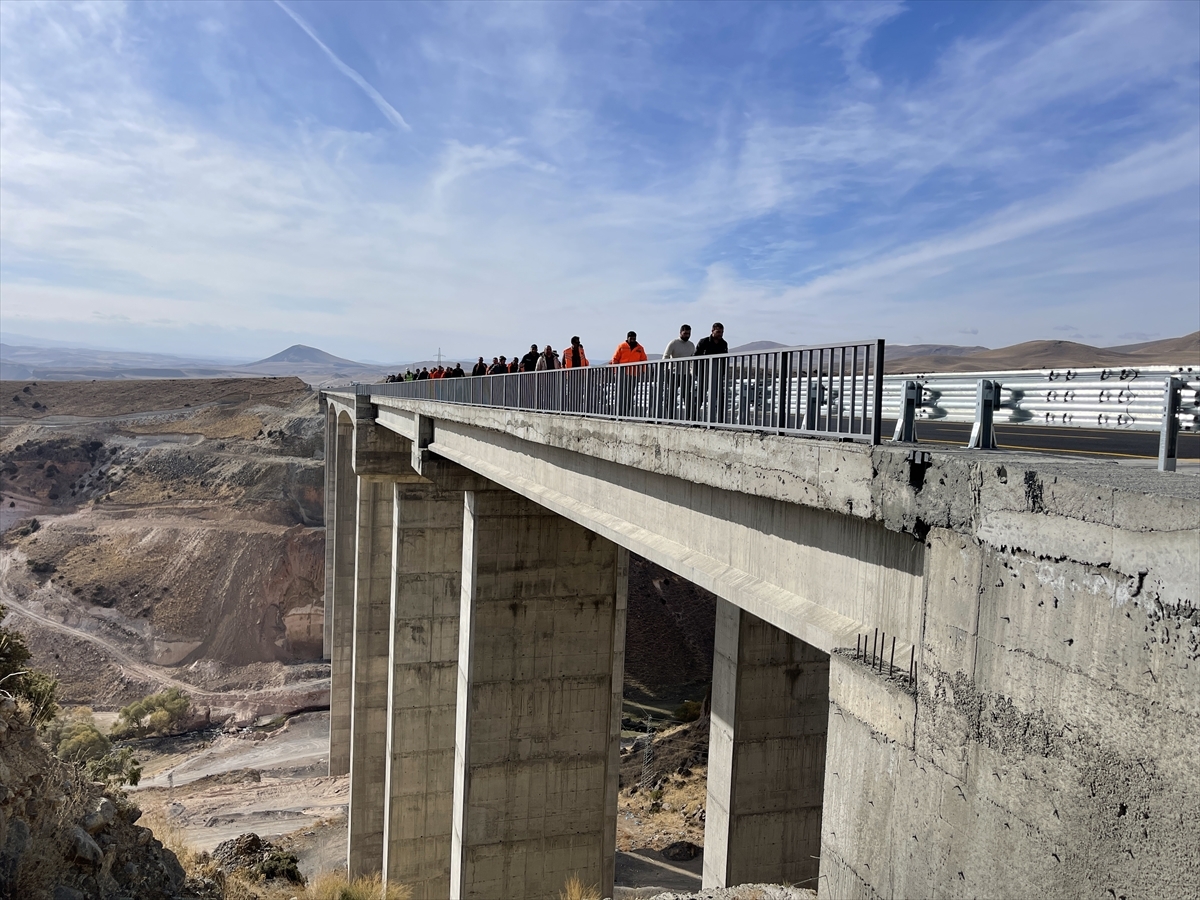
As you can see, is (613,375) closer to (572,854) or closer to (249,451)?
(572,854)

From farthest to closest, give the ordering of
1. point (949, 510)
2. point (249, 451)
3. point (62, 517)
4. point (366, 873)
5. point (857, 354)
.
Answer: point (249, 451), point (62, 517), point (366, 873), point (857, 354), point (949, 510)

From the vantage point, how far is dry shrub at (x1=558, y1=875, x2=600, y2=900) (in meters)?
13.0

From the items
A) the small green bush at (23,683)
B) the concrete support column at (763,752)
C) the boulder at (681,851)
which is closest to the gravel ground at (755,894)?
the concrete support column at (763,752)

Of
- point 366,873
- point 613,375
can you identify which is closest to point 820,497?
point 613,375

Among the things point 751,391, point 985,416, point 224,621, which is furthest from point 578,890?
point 224,621

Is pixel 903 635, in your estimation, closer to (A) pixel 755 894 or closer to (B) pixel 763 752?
(A) pixel 755 894

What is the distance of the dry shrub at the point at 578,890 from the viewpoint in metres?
13.0

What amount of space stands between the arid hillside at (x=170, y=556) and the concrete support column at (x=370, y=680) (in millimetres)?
16527

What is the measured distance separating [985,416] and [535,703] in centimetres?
1136

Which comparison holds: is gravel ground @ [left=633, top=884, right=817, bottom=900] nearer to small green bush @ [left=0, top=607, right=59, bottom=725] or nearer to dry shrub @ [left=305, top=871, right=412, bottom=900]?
dry shrub @ [left=305, top=871, right=412, bottom=900]

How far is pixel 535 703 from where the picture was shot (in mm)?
14109

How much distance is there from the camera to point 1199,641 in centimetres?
255

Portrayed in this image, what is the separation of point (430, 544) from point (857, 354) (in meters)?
15.6

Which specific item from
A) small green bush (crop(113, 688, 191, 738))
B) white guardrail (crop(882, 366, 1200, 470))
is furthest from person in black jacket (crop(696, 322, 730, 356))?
small green bush (crop(113, 688, 191, 738))
